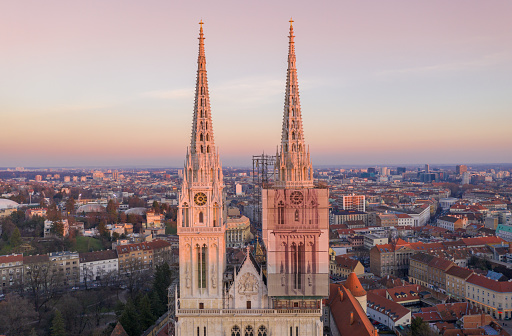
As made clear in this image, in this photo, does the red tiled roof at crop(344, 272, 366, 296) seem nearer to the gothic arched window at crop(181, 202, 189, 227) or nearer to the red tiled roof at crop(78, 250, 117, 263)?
the gothic arched window at crop(181, 202, 189, 227)

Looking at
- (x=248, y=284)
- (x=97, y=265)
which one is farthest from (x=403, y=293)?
(x=97, y=265)

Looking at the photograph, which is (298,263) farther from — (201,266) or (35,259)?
(35,259)

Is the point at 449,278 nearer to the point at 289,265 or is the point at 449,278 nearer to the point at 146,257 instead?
the point at 289,265

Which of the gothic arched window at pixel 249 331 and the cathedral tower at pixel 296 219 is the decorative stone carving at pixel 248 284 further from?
the gothic arched window at pixel 249 331

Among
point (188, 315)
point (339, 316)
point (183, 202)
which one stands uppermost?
point (183, 202)

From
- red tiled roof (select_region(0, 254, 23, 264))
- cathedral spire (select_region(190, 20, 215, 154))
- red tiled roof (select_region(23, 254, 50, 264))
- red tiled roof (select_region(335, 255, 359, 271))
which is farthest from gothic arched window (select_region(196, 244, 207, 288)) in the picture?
red tiled roof (select_region(0, 254, 23, 264))

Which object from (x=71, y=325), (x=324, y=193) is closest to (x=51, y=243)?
(x=71, y=325)
